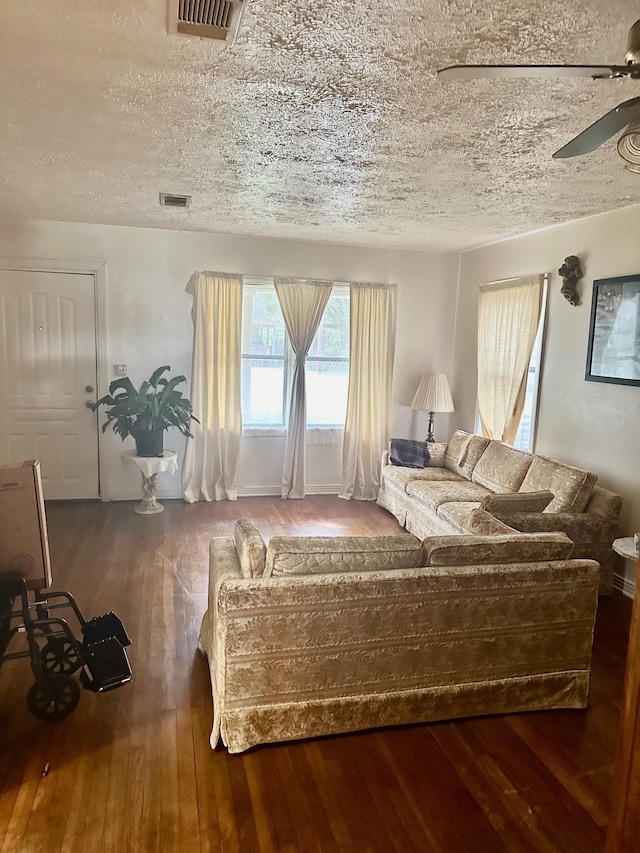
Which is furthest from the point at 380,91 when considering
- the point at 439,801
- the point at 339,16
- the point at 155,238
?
the point at 155,238

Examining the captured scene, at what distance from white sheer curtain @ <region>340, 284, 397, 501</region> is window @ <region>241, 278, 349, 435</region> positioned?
15 centimetres

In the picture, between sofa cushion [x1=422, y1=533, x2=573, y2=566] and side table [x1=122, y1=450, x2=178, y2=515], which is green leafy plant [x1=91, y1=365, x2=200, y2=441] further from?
sofa cushion [x1=422, y1=533, x2=573, y2=566]

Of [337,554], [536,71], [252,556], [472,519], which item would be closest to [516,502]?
[472,519]

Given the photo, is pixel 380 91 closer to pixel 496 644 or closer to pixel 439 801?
pixel 496 644

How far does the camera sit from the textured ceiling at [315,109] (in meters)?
1.72

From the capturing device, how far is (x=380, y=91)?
7.07ft

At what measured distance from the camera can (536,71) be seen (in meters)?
1.44

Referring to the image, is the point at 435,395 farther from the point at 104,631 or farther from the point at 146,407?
the point at 104,631

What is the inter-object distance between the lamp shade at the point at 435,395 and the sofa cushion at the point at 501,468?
953 millimetres

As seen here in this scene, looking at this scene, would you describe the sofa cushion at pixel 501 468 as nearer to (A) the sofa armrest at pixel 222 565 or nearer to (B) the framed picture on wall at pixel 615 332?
(B) the framed picture on wall at pixel 615 332

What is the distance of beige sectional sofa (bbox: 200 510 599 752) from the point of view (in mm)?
2107

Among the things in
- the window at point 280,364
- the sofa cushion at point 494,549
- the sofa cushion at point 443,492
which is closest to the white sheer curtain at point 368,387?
the window at point 280,364

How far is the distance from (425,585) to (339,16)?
1.97 metres

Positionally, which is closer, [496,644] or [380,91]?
[380,91]
